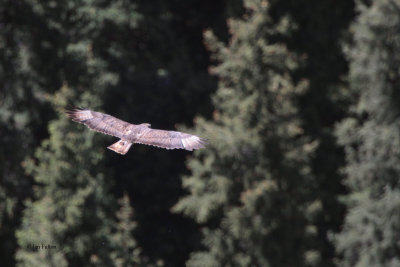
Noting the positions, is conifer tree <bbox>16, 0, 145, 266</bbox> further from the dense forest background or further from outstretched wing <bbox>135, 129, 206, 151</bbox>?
outstretched wing <bbox>135, 129, 206, 151</bbox>

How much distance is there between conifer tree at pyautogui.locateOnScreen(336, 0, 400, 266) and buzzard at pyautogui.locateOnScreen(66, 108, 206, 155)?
10733 mm

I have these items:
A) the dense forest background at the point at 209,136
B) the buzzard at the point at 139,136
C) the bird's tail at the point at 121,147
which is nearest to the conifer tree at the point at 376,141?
the dense forest background at the point at 209,136

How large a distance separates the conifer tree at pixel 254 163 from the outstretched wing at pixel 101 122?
26.4 feet

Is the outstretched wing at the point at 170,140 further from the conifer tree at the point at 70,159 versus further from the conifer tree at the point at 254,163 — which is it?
the conifer tree at the point at 254,163

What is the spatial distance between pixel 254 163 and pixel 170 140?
10099 millimetres

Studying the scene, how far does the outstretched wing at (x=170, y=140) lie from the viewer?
12.1 meters

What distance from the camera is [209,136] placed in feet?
69.6

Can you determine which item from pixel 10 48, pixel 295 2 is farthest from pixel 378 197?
pixel 10 48

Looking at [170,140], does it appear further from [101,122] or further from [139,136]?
[101,122]

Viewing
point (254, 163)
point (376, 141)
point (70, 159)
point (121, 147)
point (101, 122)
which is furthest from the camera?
point (376, 141)

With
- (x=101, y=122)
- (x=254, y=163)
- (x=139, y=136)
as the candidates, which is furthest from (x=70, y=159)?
(x=139, y=136)

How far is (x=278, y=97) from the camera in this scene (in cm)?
2183

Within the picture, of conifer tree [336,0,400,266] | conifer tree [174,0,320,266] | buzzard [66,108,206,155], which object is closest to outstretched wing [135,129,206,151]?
buzzard [66,108,206,155]

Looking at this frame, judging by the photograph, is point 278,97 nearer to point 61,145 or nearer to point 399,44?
point 399,44
